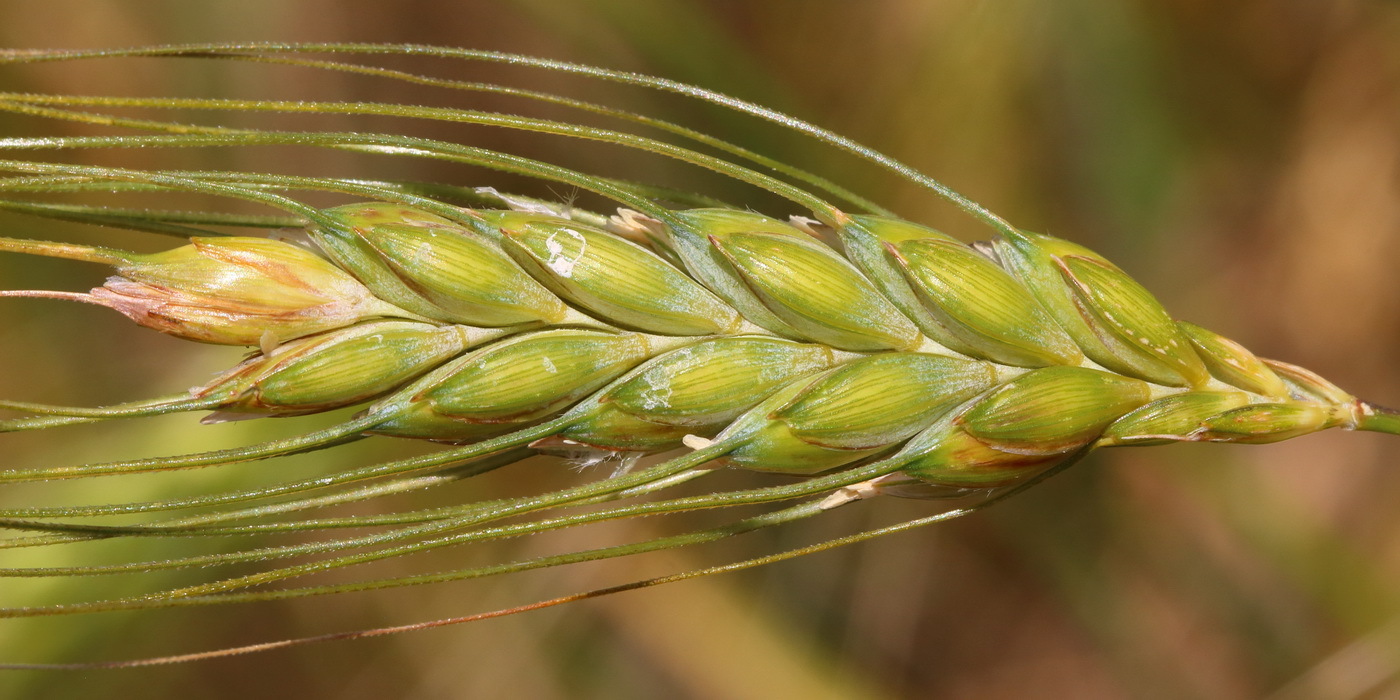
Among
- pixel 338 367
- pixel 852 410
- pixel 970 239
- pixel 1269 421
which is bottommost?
pixel 338 367

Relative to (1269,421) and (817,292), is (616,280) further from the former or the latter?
(1269,421)

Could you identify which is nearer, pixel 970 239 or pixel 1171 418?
pixel 1171 418

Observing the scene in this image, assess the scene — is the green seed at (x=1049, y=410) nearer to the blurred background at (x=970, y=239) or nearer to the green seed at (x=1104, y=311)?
the green seed at (x=1104, y=311)

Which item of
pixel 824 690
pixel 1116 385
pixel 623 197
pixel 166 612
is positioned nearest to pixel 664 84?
pixel 623 197

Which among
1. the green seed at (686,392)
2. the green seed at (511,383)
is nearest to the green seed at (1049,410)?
the green seed at (686,392)

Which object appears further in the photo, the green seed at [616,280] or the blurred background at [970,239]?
the blurred background at [970,239]

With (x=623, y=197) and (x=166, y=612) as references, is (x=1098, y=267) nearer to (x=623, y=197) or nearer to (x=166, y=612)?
(x=623, y=197)

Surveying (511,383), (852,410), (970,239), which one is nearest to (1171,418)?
(852,410)
